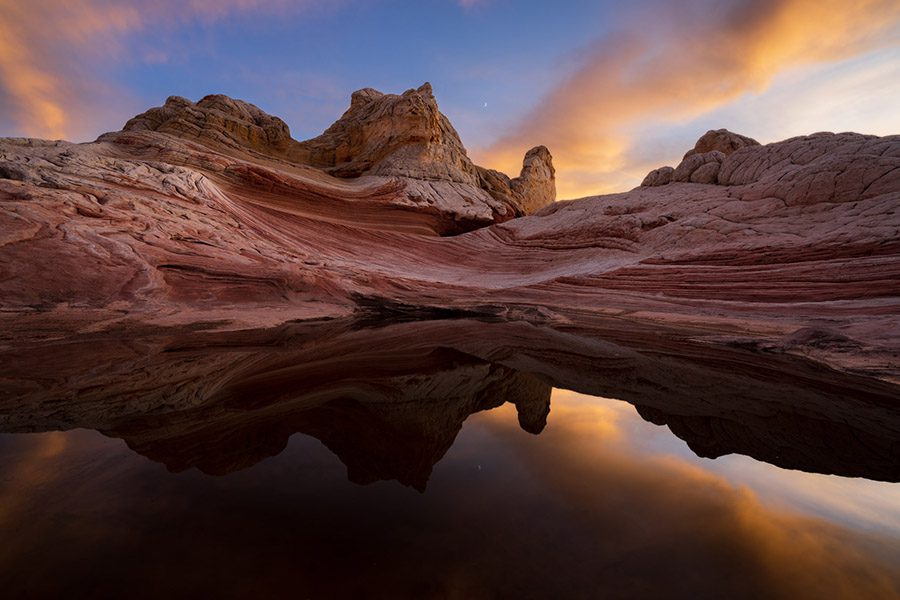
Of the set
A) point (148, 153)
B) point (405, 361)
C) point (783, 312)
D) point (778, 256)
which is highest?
point (148, 153)

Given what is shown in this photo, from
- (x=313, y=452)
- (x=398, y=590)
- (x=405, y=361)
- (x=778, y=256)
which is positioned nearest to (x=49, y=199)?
(x=405, y=361)

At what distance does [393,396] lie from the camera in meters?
4.36

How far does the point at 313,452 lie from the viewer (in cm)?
291

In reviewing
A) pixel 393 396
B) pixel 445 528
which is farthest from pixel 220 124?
pixel 445 528

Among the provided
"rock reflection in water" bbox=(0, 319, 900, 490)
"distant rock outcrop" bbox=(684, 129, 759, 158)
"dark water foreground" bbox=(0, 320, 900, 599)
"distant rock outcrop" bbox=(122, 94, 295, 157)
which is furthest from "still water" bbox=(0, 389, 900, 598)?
"distant rock outcrop" bbox=(684, 129, 759, 158)

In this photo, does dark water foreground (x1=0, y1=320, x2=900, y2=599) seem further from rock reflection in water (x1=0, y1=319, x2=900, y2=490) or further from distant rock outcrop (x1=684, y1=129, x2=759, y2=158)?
distant rock outcrop (x1=684, y1=129, x2=759, y2=158)

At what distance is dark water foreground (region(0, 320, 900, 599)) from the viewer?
174 cm

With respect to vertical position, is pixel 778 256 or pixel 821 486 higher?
pixel 778 256

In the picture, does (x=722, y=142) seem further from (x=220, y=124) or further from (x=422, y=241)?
(x=220, y=124)

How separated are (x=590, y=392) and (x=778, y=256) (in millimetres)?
11891

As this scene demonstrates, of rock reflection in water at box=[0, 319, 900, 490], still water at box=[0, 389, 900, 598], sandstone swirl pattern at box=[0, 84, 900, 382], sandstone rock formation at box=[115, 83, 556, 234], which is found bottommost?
rock reflection in water at box=[0, 319, 900, 490]

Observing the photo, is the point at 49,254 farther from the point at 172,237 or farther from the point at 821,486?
the point at 821,486

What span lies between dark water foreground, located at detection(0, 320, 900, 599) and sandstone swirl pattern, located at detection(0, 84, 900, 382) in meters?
3.88

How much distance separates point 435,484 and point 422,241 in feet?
64.6
